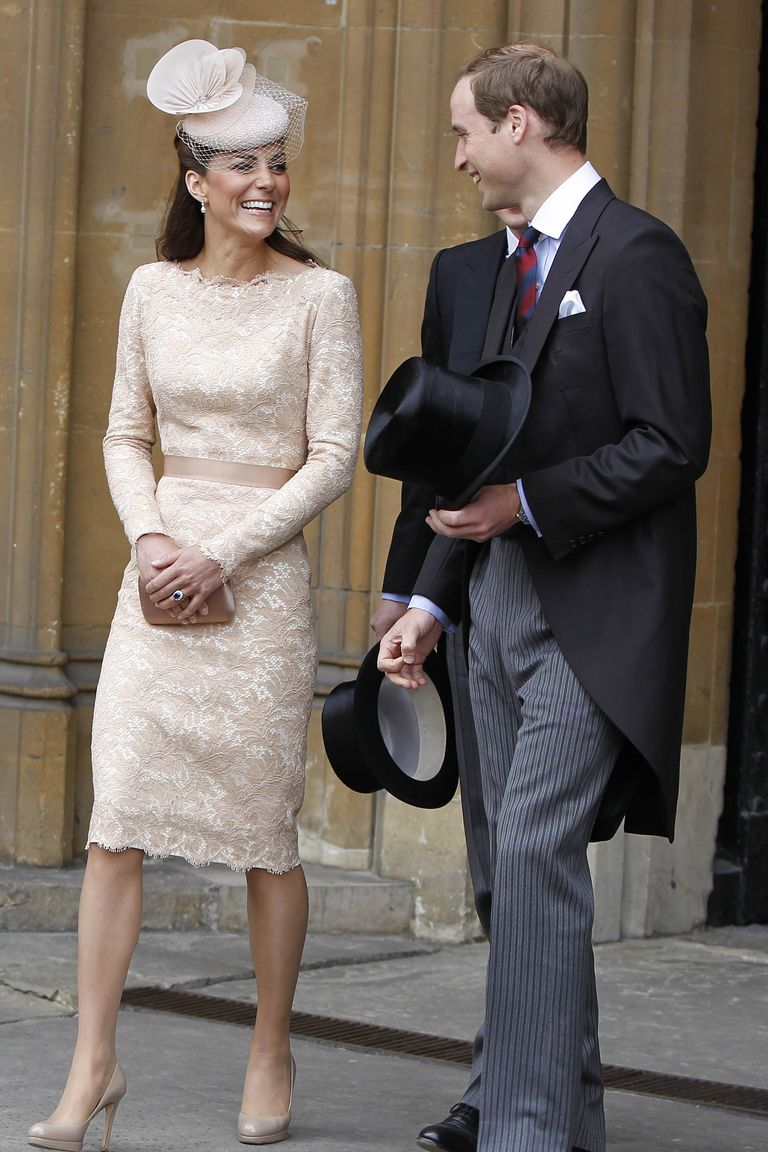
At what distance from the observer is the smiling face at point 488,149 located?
356 cm

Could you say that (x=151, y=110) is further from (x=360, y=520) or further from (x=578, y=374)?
(x=578, y=374)

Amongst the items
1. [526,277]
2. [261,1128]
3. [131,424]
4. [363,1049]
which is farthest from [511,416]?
[363,1049]

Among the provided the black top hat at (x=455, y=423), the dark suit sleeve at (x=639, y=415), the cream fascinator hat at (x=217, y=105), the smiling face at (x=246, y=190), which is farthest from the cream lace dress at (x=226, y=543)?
the dark suit sleeve at (x=639, y=415)

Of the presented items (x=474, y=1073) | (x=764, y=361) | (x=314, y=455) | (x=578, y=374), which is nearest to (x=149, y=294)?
(x=314, y=455)

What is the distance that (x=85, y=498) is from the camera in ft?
20.7

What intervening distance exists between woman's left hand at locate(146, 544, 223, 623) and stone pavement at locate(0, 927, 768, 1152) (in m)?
1.00

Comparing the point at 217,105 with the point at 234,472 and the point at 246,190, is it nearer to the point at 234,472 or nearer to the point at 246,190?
the point at 246,190

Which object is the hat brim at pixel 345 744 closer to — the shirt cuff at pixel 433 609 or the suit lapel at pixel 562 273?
the shirt cuff at pixel 433 609

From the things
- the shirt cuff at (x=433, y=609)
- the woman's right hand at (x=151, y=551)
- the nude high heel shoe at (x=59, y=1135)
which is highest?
the woman's right hand at (x=151, y=551)

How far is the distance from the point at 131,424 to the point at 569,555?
110 cm

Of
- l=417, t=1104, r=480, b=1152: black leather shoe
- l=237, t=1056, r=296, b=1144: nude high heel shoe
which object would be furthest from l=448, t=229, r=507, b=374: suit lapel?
l=237, t=1056, r=296, b=1144: nude high heel shoe

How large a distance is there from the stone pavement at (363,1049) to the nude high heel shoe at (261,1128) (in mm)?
27

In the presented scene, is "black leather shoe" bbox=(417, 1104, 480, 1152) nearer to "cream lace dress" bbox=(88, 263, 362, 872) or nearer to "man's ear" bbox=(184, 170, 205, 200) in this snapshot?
"cream lace dress" bbox=(88, 263, 362, 872)

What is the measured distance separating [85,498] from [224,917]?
1.34 m
